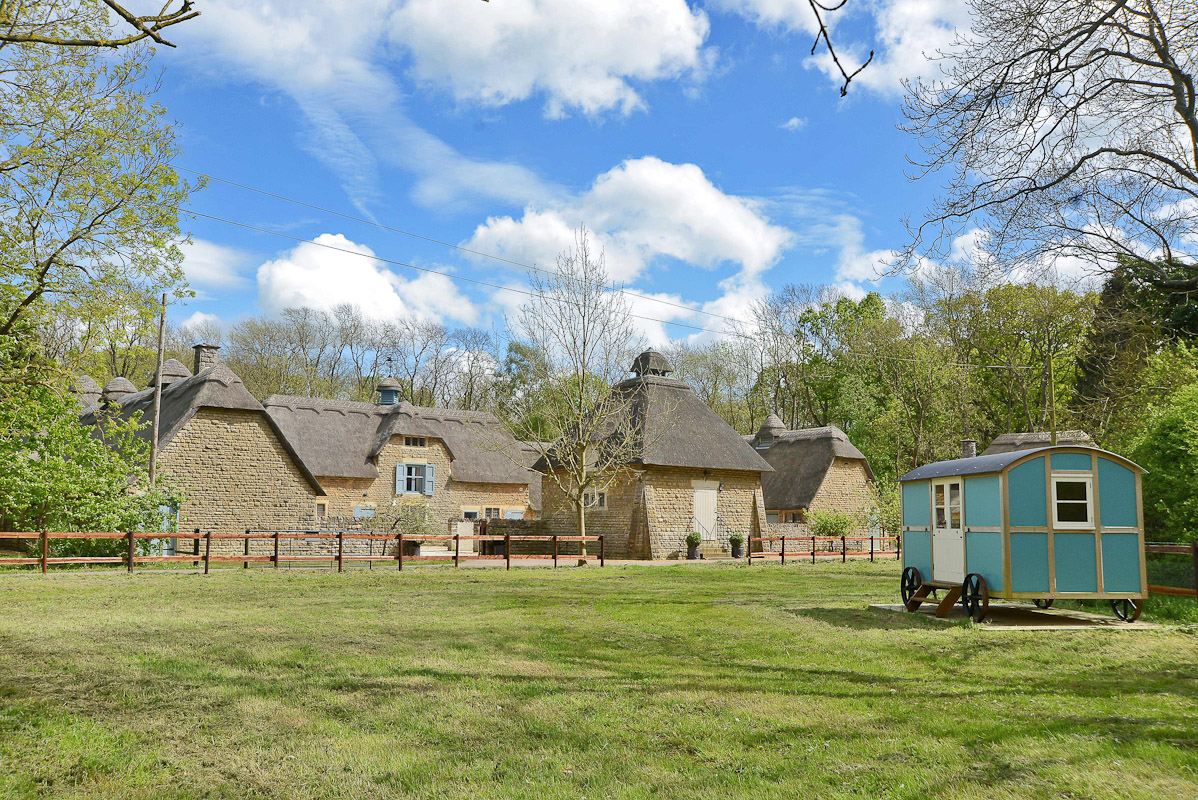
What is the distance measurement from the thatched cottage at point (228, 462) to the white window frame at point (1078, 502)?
927 inches

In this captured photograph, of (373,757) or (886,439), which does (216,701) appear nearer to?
(373,757)

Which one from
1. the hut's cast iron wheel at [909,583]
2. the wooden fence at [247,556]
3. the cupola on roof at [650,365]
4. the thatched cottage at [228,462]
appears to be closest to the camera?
the hut's cast iron wheel at [909,583]

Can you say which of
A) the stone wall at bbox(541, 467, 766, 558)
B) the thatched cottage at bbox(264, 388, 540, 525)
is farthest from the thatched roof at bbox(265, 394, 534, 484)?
the stone wall at bbox(541, 467, 766, 558)

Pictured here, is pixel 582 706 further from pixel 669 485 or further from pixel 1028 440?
pixel 1028 440

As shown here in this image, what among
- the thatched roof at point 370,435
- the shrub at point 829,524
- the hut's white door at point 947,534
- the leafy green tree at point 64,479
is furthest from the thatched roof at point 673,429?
the hut's white door at point 947,534

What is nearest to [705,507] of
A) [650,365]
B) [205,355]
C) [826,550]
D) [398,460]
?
[826,550]

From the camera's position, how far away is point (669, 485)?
29844 mm

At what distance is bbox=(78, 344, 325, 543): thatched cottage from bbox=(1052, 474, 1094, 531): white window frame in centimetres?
2355

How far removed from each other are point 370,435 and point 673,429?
15.7m

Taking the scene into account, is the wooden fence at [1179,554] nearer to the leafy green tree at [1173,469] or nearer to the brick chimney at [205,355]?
the leafy green tree at [1173,469]

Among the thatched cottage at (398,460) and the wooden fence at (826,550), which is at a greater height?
the thatched cottage at (398,460)

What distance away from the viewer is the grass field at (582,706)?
5.02 metres

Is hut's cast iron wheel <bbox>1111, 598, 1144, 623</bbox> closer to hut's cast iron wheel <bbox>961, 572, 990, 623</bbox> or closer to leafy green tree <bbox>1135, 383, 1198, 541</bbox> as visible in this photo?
hut's cast iron wheel <bbox>961, 572, 990, 623</bbox>

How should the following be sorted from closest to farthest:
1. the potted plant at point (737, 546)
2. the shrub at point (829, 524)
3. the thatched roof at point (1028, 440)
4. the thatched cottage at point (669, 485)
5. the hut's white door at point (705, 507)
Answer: the potted plant at point (737, 546) → the thatched cottage at point (669, 485) → the hut's white door at point (705, 507) → the thatched roof at point (1028, 440) → the shrub at point (829, 524)
